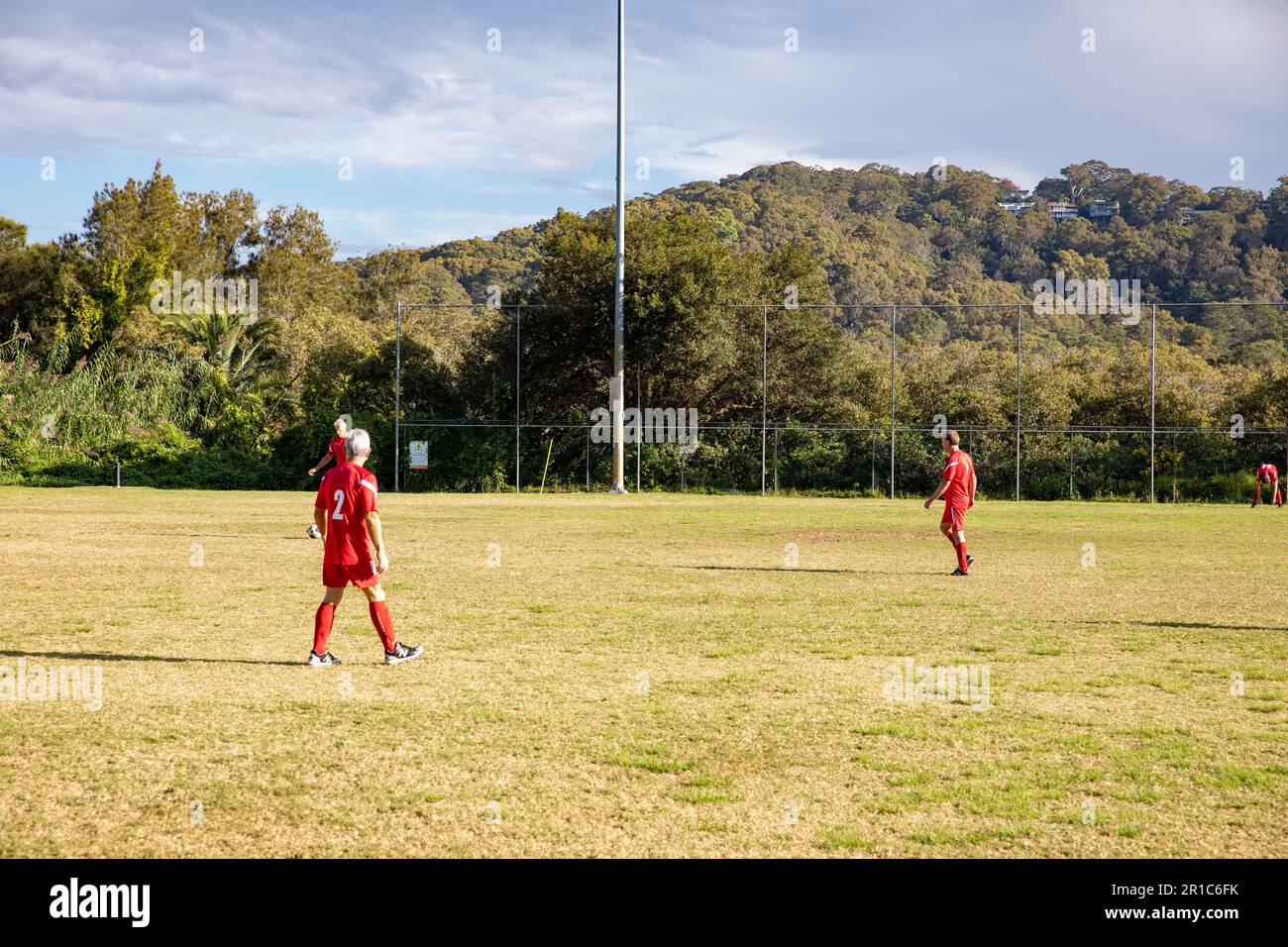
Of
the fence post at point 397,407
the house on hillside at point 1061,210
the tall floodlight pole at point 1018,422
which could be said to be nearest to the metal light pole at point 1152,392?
the tall floodlight pole at point 1018,422

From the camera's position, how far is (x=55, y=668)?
8.43 metres

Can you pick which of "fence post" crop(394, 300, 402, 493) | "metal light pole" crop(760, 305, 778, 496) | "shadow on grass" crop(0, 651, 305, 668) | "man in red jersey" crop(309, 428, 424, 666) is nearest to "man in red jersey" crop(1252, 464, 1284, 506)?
"metal light pole" crop(760, 305, 778, 496)

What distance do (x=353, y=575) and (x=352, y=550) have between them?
184mm

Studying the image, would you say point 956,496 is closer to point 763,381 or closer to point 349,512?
point 349,512

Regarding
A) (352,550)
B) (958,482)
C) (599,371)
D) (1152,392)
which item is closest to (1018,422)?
(1152,392)

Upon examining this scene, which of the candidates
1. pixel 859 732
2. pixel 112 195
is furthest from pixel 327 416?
pixel 859 732

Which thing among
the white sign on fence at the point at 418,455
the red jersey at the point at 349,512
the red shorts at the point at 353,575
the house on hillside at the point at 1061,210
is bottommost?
the red shorts at the point at 353,575

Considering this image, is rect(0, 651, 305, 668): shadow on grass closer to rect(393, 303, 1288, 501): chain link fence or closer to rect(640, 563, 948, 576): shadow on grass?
rect(640, 563, 948, 576): shadow on grass

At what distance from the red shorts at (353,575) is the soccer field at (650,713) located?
2.13 ft

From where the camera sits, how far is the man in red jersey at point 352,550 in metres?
8.70

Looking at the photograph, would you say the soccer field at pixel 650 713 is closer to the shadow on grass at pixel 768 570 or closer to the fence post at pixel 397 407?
the shadow on grass at pixel 768 570

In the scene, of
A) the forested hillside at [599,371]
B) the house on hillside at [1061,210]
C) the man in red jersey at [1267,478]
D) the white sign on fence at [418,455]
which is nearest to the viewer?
the man in red jersey at [1267,478]

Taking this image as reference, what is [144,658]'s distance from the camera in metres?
8.95
